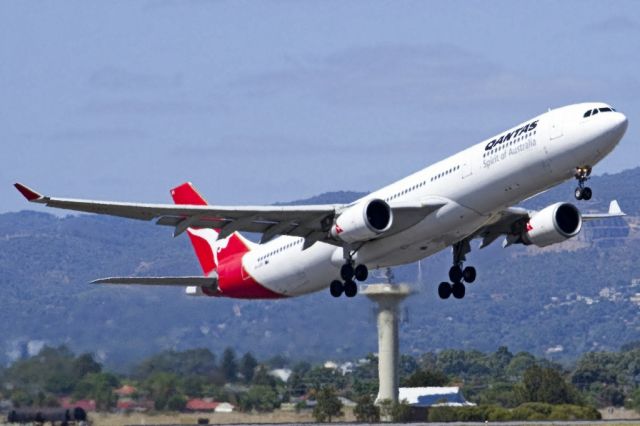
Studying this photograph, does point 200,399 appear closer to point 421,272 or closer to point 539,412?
point 421,272

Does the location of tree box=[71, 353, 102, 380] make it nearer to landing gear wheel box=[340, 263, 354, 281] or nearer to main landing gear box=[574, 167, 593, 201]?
landing gear wheel box=[340, 263, 354, 281]

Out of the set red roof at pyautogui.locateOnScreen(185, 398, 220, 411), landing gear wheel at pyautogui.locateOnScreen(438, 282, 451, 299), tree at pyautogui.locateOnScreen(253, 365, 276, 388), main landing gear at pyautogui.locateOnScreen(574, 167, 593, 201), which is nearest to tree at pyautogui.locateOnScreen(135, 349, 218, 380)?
red roof at pyautogui.locateOnScreen(185, 398, 220, 411)

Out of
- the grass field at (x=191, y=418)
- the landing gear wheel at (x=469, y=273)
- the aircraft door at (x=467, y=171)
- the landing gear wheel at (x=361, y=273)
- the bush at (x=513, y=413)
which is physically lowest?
the grass field at (x=191, y=418)

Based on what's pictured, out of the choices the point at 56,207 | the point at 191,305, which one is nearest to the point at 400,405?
the point at 191,305

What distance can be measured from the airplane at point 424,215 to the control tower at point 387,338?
21174 mm

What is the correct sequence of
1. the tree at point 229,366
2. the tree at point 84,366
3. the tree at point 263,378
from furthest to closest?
the tree at point 263,378 → the tree at point 229,366 → the tree at point 84,366

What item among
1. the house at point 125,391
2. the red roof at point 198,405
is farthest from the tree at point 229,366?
the house at point 125,391

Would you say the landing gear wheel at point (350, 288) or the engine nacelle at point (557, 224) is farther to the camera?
the landing gear wheel at point (350, 288)

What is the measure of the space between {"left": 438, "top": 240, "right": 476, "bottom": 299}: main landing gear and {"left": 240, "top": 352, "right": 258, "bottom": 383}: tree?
624 inches

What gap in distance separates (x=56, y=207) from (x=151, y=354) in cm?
2121

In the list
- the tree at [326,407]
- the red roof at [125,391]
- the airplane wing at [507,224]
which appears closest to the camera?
the airplane wing at [507,224]

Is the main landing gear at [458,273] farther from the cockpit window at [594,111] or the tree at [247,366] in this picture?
the tree at [247,366]

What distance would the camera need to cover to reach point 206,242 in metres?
59.8

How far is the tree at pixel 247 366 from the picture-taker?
6694 cm
